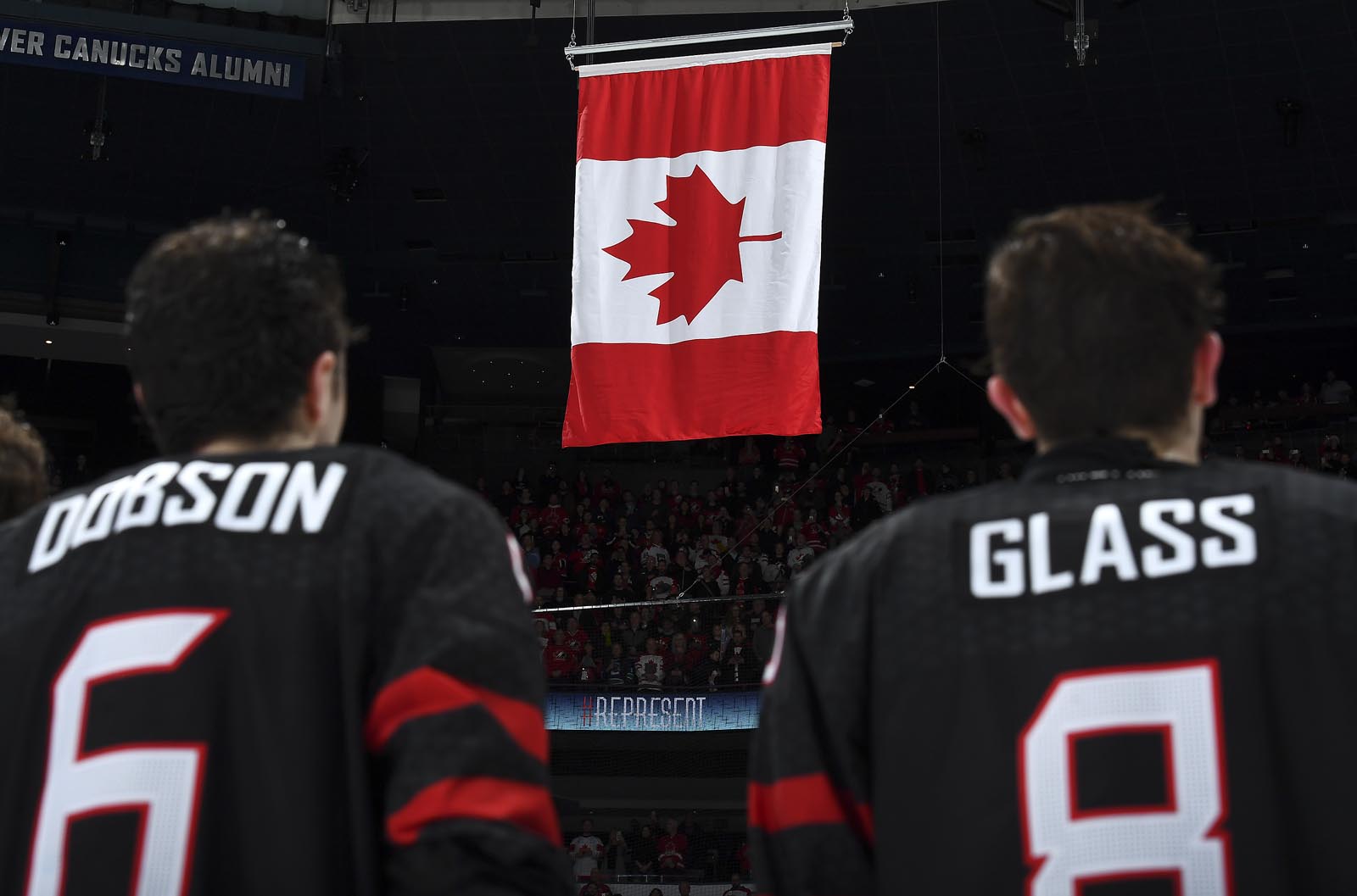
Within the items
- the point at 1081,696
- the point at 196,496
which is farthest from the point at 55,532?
the point at 1081,696

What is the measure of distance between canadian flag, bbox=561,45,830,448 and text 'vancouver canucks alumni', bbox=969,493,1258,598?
5.45 m

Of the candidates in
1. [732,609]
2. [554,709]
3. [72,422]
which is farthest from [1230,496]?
[72,422]

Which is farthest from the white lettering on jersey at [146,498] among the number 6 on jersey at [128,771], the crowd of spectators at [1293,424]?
the crowd of spectators at [1293,424]

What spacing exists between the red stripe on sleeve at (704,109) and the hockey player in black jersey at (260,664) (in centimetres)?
615

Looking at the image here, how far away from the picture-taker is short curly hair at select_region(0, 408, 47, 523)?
2457mm

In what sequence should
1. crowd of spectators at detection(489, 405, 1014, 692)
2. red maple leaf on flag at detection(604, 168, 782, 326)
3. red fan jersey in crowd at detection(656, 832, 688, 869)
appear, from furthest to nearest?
red fan jersey in crowd at detection(656, 832, 688, 869), crowd of spectators at detection(489, 405, 1014, 692), red maple leaf on flag at detection(604, 168, 782, 326)

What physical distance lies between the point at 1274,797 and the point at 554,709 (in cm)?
1405

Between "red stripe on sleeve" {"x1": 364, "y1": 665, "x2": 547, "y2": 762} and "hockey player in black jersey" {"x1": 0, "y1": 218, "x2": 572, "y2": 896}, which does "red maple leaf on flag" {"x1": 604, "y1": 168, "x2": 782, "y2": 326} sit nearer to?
"hockey player in black jersey" {"x1": 0, "y1": 218, "x2": 572, "y2": 896}

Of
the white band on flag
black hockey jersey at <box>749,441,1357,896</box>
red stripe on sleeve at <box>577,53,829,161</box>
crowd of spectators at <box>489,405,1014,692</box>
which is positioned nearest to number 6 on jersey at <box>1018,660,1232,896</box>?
black hockey jersey at <box>749,441,1357,896</box>

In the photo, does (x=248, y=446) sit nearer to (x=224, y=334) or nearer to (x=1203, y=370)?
(x=224, y=334)

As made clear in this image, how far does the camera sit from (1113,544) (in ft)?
5.70

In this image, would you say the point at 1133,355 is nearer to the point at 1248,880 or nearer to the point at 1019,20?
the point at 1248,880

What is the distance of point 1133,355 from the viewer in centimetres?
178

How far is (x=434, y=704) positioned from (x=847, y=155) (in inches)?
676
